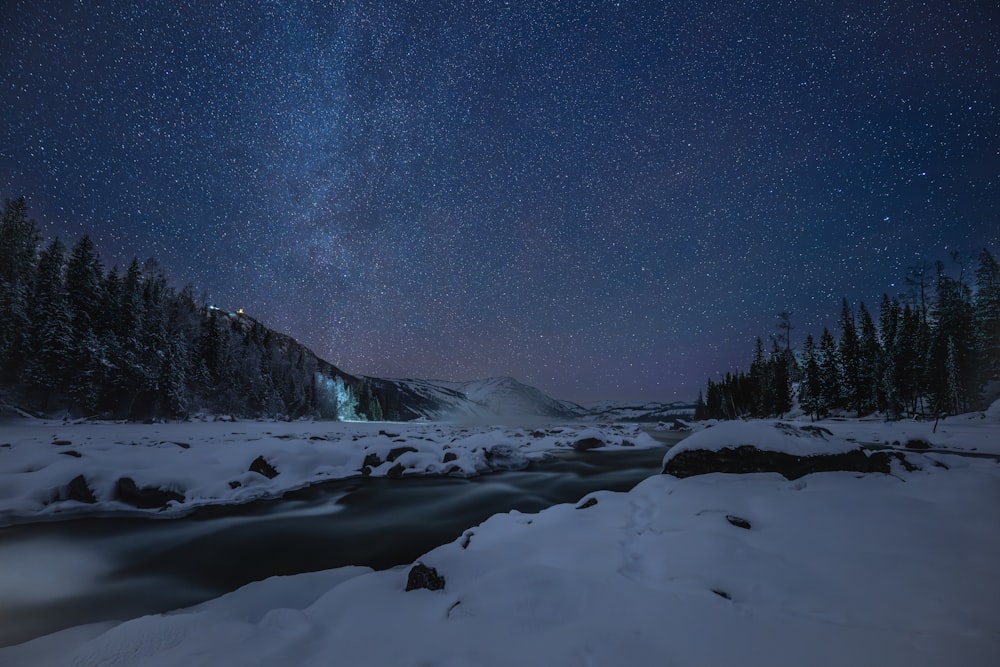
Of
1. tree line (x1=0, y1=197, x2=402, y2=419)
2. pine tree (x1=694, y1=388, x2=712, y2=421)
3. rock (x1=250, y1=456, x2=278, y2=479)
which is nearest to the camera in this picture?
rock (x1=250, y1=456, x2=278, y2=479)

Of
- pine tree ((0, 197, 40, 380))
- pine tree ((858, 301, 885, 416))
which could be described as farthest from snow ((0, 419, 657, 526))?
pine tree ((858, 301, 885, 416))

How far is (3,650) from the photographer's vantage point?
14.7ft

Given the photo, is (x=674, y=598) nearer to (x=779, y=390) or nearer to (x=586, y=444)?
(x=586, y=444)

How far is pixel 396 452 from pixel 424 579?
59.6 ft

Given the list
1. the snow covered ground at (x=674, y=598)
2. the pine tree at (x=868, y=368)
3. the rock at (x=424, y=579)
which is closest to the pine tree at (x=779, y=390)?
the pine tree at (x=868, y=368)

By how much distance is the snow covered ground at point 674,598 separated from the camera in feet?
9.71

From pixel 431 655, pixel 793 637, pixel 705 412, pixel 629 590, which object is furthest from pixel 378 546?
pixel 705 412

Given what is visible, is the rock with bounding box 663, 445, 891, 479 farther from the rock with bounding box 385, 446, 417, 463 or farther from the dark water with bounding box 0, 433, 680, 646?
the rock with bounding box 385, 446, 417, 463

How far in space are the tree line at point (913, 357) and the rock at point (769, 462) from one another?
128 feet

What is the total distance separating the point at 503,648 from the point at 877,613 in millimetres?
3304

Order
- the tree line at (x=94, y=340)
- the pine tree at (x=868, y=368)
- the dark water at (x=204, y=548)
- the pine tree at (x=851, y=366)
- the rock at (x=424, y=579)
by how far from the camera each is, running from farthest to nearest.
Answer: the pine tree at (x=851, y=366) < the pine tree at (x=868, y=368) < the tree line at (x=94, y=340) < the dark water at (x=204, y=548) < the rock at (x=424, y=579)

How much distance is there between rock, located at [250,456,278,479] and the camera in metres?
15.0

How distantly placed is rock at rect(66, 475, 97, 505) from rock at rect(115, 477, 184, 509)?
0.57 meters

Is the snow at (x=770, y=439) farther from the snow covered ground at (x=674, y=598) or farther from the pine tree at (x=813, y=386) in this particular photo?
the pine tree at (x=813, y=386)
